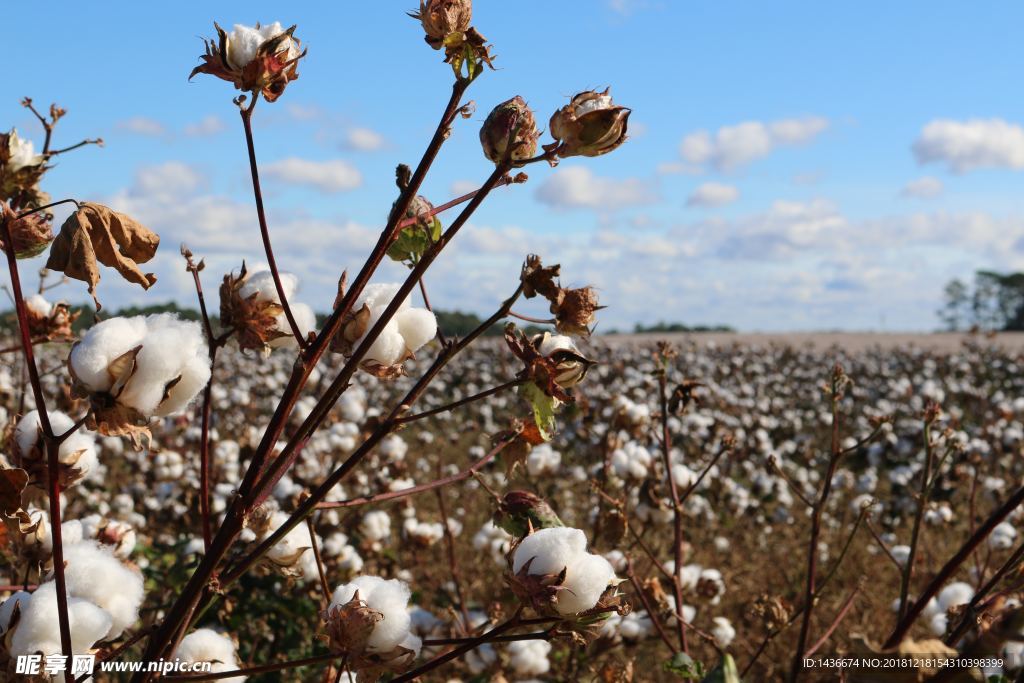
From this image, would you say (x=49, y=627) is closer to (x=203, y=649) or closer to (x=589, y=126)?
(x=203, y=649)

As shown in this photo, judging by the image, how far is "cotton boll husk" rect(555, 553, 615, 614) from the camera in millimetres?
1034

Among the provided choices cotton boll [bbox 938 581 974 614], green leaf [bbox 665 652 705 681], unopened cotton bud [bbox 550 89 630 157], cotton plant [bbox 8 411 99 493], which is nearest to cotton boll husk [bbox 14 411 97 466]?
cotton plant [bbox 8 411 99 493]

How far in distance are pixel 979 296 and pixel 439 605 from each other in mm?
75267

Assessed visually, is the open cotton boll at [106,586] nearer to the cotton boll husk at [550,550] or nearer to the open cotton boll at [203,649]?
the open cotton boll at [203,649]

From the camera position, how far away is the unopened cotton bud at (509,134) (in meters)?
1.00

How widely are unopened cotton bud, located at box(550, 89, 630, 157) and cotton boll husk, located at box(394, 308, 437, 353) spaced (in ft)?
0.90

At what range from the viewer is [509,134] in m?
1.01

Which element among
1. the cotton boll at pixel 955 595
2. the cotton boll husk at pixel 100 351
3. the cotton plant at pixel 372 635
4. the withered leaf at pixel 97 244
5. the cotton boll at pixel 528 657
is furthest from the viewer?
the cotton boll at pixel 955 595

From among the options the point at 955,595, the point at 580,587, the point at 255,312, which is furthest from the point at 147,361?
the point at 955,595

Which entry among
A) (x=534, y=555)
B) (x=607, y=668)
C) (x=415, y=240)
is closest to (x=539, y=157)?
(x=415, y=240)

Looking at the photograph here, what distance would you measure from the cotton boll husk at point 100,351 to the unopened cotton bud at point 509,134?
17.7 inches

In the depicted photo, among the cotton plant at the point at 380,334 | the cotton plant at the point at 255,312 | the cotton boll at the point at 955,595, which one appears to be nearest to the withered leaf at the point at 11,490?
the cotton plant at the point at 255,312

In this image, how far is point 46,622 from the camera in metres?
1.05

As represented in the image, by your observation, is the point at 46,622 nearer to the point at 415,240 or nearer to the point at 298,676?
the point at 415,240
